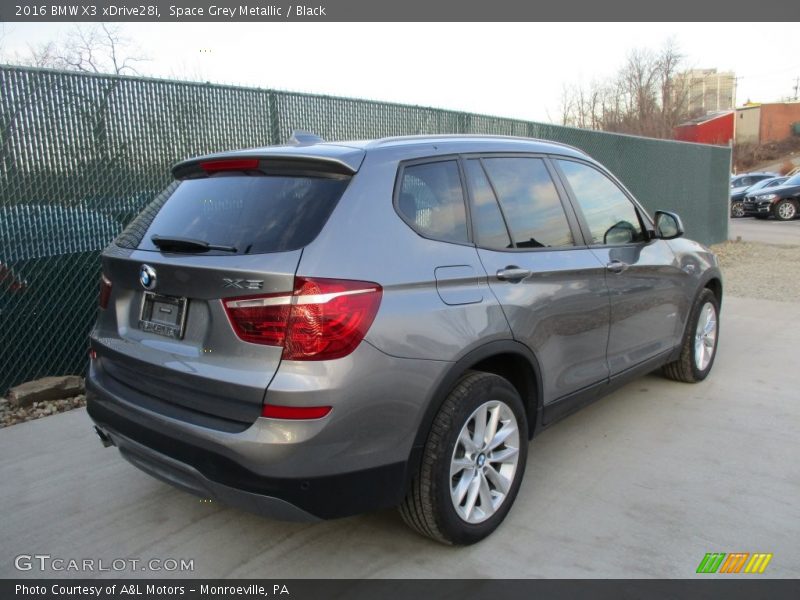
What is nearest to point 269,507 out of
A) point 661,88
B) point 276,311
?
point 276,311

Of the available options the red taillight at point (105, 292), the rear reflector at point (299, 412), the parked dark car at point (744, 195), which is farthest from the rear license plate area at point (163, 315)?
the parked dark car at point (744, 195)

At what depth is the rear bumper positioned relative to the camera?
2.36 meters

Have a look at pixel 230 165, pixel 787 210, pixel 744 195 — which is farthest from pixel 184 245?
pixel 744 195

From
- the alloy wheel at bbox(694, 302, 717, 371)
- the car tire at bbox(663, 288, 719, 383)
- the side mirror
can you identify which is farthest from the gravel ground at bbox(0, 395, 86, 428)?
the alloy wheel at bbox(694, 302, 717, 371)

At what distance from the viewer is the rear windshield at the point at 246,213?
250 cm

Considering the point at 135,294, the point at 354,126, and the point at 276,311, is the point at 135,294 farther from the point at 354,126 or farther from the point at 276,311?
the point at 354,126

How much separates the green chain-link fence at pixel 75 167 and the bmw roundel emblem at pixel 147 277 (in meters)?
2.73

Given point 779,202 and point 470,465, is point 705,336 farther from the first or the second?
point 779,202

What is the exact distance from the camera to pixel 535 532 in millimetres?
3062

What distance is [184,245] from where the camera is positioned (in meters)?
2.68

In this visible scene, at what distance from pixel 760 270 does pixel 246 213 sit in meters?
11.2

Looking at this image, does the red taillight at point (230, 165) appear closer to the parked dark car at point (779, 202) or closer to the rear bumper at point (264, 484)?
the rear bumper at point (264, 484)

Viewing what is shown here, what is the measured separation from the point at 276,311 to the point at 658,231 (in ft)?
10.2

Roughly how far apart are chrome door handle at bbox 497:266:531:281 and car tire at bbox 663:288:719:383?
238 cm
